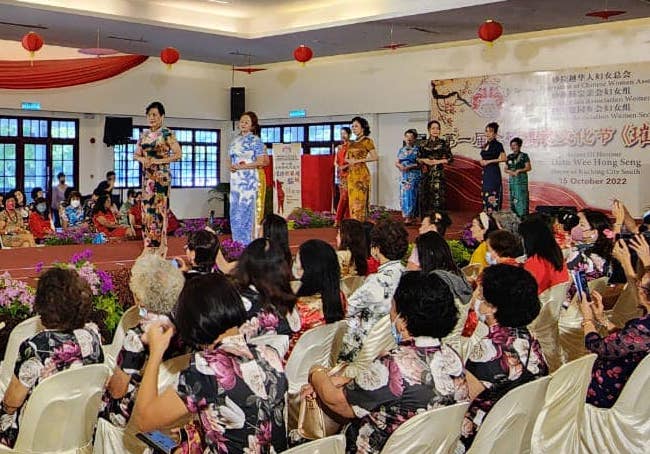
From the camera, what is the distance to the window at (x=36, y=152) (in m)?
13.5

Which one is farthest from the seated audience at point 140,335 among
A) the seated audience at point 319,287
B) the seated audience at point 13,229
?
the seated audience at point 13,229

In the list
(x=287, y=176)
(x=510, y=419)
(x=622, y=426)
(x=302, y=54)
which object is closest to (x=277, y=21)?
(x=302, y=54)

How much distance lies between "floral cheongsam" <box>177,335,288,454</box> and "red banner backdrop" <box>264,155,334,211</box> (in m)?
11.1

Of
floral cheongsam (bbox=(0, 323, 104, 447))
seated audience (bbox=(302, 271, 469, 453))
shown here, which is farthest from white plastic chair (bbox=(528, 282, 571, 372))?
floral cheongsam (bbox=(0, 323, 104, 447))

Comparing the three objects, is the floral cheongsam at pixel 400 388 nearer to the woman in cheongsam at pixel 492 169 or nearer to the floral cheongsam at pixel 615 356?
the floral cheongsam at pixel 615 356

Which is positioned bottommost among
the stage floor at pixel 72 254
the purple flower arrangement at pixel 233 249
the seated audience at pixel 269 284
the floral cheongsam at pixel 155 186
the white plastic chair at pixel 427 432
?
the white plastic chair at pixel 427 432

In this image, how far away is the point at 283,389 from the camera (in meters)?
2.24

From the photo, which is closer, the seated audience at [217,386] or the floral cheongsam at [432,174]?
the seated audience at [217,386]

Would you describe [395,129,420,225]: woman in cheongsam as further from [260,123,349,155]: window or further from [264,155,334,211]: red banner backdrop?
[260,123,349,155]: window

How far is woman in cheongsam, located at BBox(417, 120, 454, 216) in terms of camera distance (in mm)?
11062

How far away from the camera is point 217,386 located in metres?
2.06

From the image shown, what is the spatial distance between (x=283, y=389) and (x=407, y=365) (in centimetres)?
37

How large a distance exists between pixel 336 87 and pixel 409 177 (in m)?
3.67

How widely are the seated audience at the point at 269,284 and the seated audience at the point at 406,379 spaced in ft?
2.31
